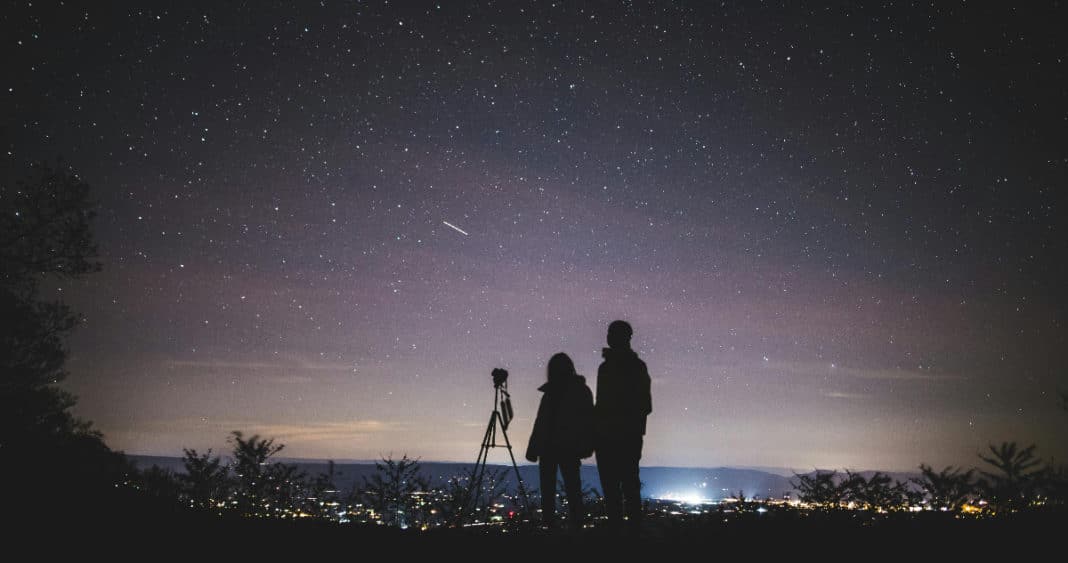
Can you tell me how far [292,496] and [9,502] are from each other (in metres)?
7.77

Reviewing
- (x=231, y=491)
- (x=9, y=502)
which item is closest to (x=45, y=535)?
(x=9, y=502)

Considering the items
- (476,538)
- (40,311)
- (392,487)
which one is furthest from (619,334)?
(40,311)

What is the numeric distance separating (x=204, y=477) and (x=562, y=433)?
37.6 feet

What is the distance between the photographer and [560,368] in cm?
633

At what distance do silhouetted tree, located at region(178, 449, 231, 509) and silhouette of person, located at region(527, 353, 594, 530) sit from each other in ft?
32.2

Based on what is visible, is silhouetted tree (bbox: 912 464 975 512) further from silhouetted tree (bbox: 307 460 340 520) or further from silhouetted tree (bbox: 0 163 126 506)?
silhouetted tree (bbox: 0 163 126 506)

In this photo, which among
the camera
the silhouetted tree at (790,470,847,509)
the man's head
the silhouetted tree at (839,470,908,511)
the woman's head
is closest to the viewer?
the man's head

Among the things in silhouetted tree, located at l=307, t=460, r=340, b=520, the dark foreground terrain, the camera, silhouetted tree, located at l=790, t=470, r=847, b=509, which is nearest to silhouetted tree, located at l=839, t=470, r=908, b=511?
silhouetted tree, located at l=790, t=470, r=847, b=509

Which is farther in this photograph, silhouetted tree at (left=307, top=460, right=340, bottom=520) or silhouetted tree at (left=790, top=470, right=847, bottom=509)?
silhouetted tree at (left=790, top=470, right=847, bottom=509)

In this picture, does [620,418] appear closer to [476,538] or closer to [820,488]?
[476,538]

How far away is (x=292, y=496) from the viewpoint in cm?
1225

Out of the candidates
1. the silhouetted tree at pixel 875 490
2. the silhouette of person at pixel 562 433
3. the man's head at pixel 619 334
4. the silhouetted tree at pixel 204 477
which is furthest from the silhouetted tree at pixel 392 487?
the silhouetted tree at pixel 875 490

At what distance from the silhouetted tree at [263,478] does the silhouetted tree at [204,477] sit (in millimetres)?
408

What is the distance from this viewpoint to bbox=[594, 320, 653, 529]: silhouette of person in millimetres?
5602
